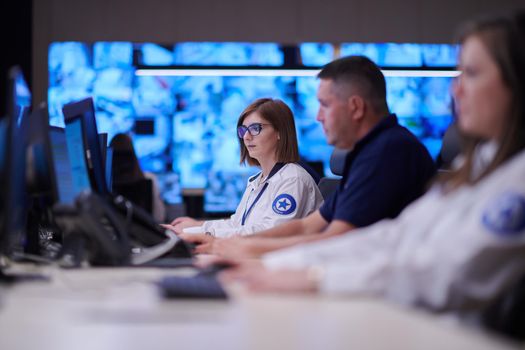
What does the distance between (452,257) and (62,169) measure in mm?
1202

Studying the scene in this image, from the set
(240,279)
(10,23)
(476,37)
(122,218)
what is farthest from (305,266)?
(10,23)

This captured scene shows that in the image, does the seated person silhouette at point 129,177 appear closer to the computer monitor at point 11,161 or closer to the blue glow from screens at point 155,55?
the blue glow from screens at point 155,55

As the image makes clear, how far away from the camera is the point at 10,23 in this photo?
6.29 metres

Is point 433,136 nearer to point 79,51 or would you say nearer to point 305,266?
point 79,51

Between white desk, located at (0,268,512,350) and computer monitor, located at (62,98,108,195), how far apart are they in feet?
3.17

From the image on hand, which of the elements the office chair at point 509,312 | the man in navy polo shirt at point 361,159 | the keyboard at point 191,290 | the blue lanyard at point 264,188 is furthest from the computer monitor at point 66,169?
the blue lanyard at point 264,188

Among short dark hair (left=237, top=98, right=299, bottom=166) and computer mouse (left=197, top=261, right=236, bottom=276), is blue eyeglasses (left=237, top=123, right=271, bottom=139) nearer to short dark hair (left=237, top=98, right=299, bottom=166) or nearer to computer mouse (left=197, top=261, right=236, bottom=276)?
short dark hair (left=237, top=98, right=299, bottom=166)

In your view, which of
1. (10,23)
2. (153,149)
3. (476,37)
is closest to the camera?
(476,37)

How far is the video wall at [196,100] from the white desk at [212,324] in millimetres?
5453

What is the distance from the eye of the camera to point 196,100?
6.93m

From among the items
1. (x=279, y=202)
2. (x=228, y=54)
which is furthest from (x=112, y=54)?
(x=279, y=202)

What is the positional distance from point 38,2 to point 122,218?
5517 mm

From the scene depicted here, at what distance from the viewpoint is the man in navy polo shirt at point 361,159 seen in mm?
2373

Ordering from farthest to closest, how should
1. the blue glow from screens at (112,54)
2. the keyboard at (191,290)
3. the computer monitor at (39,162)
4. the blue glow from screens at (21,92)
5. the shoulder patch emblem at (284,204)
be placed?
the blue glow from screens at (112,54) < the shoulder patch emblem at (284,204) < the computer monitor at (39,162) < the blue glow from screens at (21,92) < the keyboard at (191,290)
